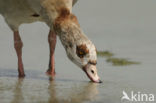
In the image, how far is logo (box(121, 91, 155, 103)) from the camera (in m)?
8.57

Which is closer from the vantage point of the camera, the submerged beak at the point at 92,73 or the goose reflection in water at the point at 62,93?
the goose reflection in water at the point at 62,93

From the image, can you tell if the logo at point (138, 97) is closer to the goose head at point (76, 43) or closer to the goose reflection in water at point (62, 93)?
the goose reflection in water at point (62, 93)

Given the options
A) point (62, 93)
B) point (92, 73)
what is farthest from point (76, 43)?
point (62, 93)

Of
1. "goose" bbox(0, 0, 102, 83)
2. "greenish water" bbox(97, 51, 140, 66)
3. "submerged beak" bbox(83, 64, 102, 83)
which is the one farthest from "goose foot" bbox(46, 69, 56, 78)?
"greenish water" bbox(97, 51, 140, 66)

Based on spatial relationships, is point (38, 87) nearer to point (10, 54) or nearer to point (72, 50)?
point (72, 50)

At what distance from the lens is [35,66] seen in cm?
1338

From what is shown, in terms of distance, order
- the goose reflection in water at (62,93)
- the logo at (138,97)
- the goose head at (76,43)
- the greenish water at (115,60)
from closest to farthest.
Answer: the goose reflection in water at (62,93) < the logo at (138,97) < the goose head at (76,43) < the greenish water at (115,60)

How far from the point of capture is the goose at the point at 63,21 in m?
10.7

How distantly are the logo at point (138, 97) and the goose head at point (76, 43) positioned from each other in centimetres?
156

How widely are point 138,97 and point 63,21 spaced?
2866mm

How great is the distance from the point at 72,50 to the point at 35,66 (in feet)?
9.05

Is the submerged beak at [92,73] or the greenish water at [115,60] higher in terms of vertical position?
the submerged beak at [92,73]

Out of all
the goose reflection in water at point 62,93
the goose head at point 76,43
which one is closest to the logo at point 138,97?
the goose reflection in water at point 62,93

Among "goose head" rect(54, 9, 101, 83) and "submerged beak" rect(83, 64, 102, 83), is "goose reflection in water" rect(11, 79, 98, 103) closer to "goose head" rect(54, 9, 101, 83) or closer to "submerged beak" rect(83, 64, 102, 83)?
"submerged beak" rect(83, 64, 102, 83)
